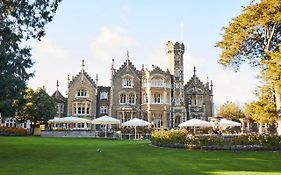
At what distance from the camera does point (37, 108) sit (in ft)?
173

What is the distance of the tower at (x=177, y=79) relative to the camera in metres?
60.6

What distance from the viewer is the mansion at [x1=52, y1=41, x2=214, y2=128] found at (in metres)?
60.0

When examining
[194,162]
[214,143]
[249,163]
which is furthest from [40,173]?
[214,143]

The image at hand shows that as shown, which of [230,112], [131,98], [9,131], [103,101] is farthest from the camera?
[230,112]

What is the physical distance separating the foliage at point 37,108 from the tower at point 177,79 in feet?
71.0

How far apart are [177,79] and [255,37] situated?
109ft

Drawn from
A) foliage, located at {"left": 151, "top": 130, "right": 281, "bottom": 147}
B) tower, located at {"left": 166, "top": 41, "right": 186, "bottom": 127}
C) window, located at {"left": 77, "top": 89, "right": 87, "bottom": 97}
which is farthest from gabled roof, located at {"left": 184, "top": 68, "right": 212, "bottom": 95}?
foliage, located at {"left": 151, "top": 130, "right": 281, "bottom": 147}

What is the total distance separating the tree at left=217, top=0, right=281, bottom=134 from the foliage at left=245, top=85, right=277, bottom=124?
580 mm

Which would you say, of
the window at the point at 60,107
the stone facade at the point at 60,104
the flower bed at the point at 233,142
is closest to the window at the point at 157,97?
the stone facade at the point at 60,104

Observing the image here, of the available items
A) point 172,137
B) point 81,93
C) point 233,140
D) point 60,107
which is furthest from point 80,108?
point 233,140

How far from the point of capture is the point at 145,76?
61125 millimetres

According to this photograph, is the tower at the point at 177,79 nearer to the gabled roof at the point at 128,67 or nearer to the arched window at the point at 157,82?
the arched window at the point at 157,82

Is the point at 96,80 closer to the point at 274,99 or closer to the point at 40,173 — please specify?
the point at 274,99

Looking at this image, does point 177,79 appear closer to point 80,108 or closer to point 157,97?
point 157,97
